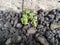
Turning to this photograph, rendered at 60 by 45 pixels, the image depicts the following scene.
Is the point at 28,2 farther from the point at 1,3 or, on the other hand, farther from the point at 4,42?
the point at 4,42

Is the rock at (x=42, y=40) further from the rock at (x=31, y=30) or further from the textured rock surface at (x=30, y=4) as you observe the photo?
the textured rock surface at (x=30, y=4)

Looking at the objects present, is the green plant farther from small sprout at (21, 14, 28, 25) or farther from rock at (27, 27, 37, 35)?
rock at (27, 27, 37, 35)

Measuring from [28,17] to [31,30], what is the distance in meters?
0.36

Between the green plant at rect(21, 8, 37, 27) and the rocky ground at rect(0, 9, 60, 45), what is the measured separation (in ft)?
0.33

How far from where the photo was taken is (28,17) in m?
5.59

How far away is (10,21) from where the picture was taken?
5.60m

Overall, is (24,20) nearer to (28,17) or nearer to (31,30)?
(28,17)

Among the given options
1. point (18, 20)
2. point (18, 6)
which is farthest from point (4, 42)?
point (18, 6)

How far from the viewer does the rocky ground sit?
17.2 feet

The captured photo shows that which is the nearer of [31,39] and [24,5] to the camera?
[31,39]

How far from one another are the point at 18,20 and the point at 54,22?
0.90 metres

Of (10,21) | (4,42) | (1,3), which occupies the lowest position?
(4,42)

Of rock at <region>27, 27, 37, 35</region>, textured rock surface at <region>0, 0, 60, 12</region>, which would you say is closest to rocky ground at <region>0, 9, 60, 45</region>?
rock at <region>27, 27, 37, 35</region>

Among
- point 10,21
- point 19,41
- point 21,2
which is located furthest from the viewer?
point 21,2
